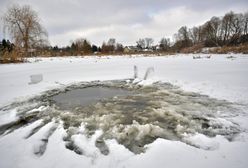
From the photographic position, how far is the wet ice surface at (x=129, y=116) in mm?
2545

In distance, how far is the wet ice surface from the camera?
2545mm

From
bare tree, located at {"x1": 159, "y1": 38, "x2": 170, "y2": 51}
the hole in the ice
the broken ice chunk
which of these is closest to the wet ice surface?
the hole in the ice

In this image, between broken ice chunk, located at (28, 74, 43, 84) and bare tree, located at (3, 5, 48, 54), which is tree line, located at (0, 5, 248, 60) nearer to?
bare tree, located at (3, 5, 48, 54)

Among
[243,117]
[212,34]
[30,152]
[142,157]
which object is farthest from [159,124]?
[212,34]

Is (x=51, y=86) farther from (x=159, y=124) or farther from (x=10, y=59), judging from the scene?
(x=10, y=59)

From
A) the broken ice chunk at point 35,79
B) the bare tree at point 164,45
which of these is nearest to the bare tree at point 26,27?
the broken ice chunk at point 35,79

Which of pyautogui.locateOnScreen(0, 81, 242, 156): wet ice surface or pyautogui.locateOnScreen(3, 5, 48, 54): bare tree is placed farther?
pyautogui.locateOnScreen(3, 5, 48, 54): bare tree

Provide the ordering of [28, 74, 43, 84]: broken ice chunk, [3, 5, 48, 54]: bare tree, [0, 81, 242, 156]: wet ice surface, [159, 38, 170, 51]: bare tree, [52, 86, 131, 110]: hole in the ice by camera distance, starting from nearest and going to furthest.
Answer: [0, 81, 242, 156]: wet ice surface
[52, 86, 131, 110]: hole in the ice
[28, 74, 43, 84]: broken ice chunk
[3, 5, 48, 54]: bare tree
[159, 38, 170, 51]: bare tree

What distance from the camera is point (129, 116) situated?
130 inches

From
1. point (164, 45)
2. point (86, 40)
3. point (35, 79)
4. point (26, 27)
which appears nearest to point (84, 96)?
point (35, 79)

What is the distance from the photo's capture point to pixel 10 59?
14672 millimetres

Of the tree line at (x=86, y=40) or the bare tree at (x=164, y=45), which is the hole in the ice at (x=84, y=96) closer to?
the tree line at (x=86, y=40)

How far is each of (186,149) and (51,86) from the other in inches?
192

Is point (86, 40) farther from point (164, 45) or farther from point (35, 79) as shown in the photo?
point (35, 79)
